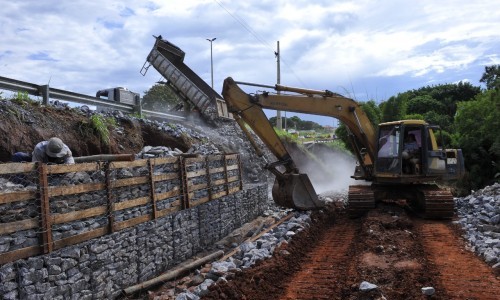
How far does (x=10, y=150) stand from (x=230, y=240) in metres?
5.72

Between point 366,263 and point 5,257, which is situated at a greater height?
point 5,257

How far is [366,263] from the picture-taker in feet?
24.3

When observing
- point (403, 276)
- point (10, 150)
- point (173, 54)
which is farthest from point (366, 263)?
point (173, 54)

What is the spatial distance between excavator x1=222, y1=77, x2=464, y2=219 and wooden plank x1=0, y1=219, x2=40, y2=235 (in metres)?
6.66

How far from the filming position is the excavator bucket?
1239cm

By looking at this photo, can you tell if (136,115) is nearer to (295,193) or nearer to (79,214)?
(295,193)

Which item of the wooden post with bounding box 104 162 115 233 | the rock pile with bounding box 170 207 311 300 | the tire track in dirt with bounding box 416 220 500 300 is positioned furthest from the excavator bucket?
the wooden post with bounding box 104 162 115 233

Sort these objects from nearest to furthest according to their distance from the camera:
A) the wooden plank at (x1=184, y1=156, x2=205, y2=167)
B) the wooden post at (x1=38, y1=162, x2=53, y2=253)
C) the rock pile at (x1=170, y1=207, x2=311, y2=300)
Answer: the wooden post at (x1=38, y1=162, x2=53, y2=253)
the rock pile at (x1=170, y1=207, x2=311, y2=300)
the wooden plank at (x1=184, y1=156, x2=205, y2=167)

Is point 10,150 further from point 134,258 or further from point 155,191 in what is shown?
point 134,258

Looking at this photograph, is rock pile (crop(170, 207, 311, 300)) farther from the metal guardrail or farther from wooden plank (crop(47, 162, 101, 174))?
the metal guardrail

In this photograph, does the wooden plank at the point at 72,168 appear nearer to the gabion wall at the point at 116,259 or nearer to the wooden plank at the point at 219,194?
the gabion wall at the point at 116,259

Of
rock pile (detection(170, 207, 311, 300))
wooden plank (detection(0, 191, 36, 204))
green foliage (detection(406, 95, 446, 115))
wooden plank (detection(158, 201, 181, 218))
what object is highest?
green foliage (detection(406, 95, 446, 115))

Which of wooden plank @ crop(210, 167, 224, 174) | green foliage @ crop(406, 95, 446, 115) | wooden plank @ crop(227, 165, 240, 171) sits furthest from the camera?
green foliage @ crop(406, 95, 446, 115)

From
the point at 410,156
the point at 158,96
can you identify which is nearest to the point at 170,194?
the point at 410,156
